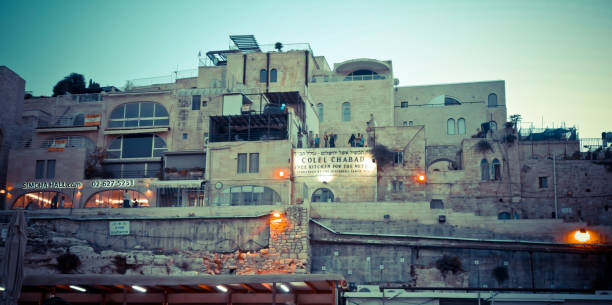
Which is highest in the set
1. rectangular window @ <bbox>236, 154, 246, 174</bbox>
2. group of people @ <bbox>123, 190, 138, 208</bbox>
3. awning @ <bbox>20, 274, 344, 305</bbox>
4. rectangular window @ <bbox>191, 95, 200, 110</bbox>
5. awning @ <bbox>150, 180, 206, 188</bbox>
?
rectangular window @ <bbox>191, 95, 200, 110</bbox>

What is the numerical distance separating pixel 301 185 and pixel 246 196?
3325mm

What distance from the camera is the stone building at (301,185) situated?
27.9 metres

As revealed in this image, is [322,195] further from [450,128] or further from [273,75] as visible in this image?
[273,75]

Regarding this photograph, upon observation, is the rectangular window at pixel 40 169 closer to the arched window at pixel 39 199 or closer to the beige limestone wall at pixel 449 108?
the arched window at pixel 39 199

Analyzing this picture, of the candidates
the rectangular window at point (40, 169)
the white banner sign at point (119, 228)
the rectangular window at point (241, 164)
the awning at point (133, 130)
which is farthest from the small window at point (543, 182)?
the rectangular window at point (40, 169)

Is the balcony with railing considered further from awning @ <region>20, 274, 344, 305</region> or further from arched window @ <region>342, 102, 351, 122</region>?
awning @ <region>20, 274, 344, 305</region>

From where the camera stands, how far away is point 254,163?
35062mm

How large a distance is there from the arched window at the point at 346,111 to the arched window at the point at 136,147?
13.3 meters

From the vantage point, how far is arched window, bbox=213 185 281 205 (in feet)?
112

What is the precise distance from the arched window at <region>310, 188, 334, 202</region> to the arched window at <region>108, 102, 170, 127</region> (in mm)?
12962

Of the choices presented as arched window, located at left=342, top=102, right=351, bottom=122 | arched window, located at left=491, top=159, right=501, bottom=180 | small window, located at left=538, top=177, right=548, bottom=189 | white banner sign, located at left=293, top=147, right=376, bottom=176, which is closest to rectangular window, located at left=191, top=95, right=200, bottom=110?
white banner sign, located at left=293, top=147, right=376, bottom=176

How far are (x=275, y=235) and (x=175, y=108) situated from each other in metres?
16.1

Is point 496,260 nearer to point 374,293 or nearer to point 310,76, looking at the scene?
point 374,293

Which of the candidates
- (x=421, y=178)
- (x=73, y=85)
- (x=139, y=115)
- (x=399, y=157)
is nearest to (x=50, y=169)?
(x=139, y=115)
